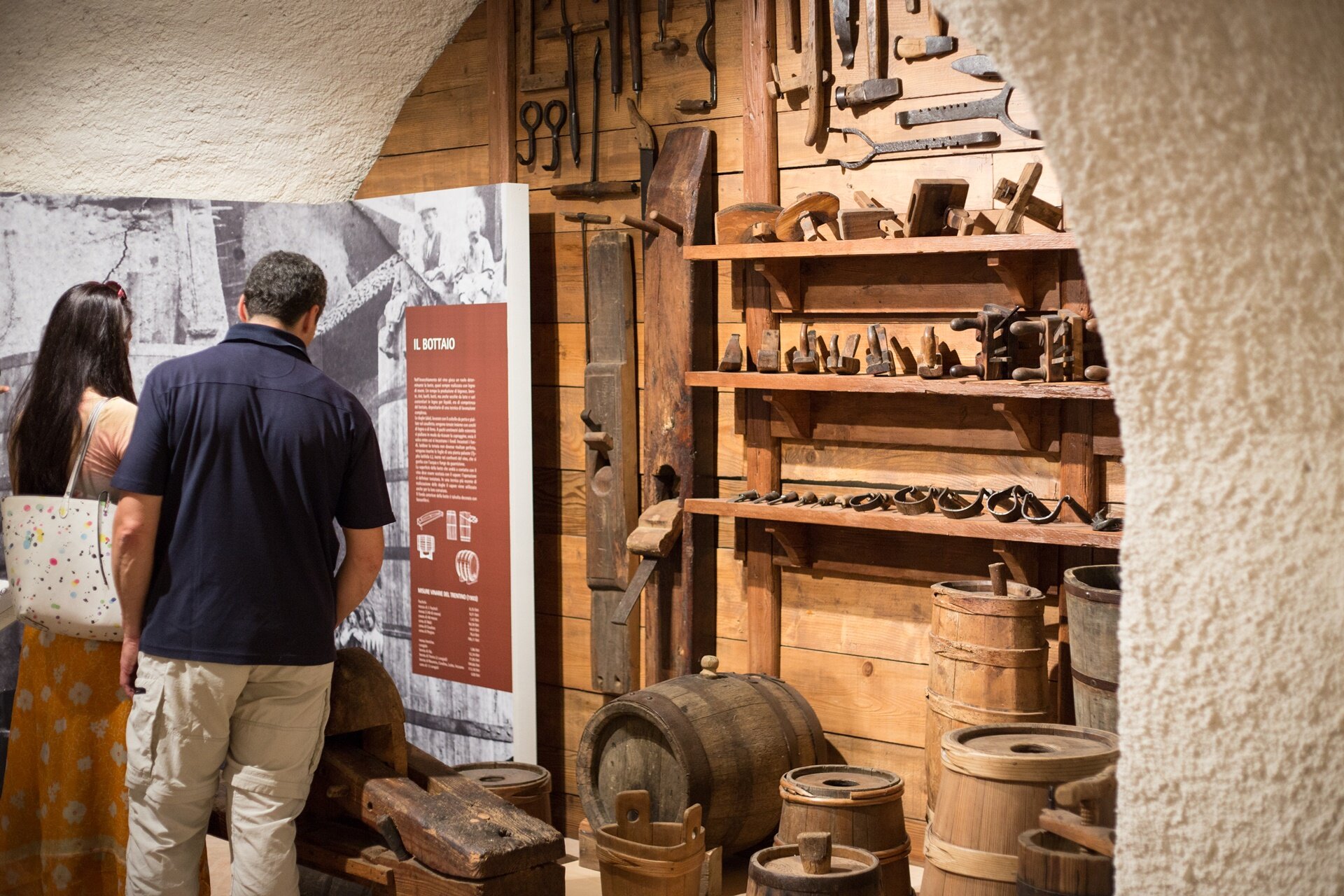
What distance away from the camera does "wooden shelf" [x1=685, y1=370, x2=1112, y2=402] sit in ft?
11.2

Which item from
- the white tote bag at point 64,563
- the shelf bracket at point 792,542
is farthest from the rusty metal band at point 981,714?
the white tote bag at point 64,563

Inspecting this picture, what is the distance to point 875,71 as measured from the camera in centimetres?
391

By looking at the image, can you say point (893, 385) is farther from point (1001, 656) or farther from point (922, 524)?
point (1001, 656)

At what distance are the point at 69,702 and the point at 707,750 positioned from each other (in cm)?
181

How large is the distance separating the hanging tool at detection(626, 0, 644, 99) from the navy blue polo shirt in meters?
1.90

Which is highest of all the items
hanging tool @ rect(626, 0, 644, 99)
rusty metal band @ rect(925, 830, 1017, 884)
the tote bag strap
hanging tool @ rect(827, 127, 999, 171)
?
hanging tool @ rect(626, 0, 644, 99)

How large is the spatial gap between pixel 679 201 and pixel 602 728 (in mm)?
1784

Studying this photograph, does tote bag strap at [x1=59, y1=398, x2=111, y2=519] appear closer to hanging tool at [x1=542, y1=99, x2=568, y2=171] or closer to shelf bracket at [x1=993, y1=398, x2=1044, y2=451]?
hanging tool at [x1=542, y1=99, x2=568, y2=171]

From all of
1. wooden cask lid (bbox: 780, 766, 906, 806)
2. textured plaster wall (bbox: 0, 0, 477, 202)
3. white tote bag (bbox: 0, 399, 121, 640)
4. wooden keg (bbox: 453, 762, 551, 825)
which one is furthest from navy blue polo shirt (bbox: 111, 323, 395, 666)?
textured plaster wall (bbox: 0, 0, 477, 202)

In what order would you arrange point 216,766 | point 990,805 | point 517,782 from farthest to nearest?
point 517,782, point 216,766, point 990,805

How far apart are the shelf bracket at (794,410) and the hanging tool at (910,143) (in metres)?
0.76

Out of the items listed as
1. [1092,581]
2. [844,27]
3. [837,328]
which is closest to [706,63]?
[844,27]

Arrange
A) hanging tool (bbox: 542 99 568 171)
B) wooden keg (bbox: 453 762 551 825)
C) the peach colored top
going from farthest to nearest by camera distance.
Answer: hanging tool (bbox: 542 99 568 171) < wooden keg (bbox: 453 762 551 825) < the peach colored top

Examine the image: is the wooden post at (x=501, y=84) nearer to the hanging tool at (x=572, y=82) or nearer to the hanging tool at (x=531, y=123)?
the hanging tool at (x=531, y=123)
